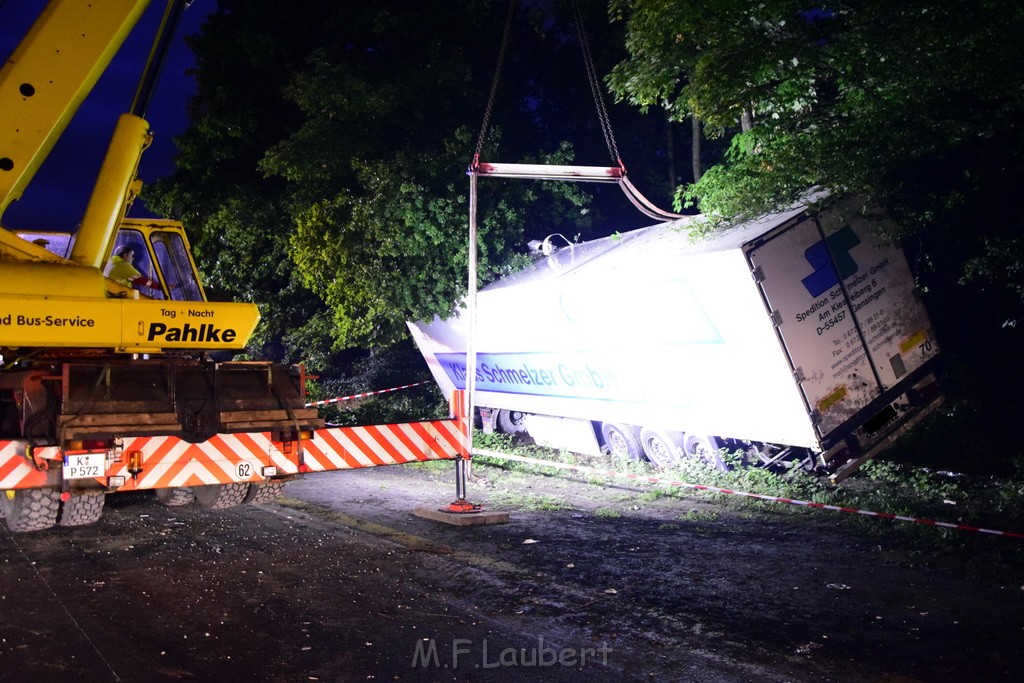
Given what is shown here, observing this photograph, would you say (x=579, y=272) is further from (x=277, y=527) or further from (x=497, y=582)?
(x=497, y=582)

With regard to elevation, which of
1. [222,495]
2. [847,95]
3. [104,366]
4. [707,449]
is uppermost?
[847,95]

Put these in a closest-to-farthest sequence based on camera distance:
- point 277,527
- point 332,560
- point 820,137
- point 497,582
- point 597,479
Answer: point 497,582 < point 332,560 < point 277,527 < point 820,137 < point 597,479

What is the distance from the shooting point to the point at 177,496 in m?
9.84

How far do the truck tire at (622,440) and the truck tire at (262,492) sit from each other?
5.34m

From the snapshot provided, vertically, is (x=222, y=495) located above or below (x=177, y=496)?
below

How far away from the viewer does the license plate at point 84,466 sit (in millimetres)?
7246

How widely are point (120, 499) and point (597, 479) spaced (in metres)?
5.87

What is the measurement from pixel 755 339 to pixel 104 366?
6.47 m

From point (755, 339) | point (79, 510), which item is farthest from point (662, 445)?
point (79, 510)

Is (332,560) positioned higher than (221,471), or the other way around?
(221,471)

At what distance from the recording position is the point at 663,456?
12.9 m

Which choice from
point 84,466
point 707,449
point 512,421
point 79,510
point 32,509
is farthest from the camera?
point 512,421

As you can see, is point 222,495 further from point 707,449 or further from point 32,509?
point 707,449

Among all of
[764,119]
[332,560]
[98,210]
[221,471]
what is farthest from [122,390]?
[764,119]
